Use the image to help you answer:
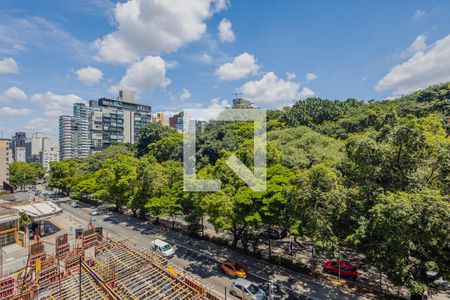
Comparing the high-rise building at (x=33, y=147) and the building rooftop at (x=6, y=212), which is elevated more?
the high-rise building at (x=33, y=147)

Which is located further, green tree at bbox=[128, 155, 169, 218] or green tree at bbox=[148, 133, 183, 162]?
green tree at bbox=[148, 133, 183, 162]

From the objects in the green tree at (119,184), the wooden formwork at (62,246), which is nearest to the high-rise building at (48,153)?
the green tree at (119,184)

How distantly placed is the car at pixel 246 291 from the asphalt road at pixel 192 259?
532 mm

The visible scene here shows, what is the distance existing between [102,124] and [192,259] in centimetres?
7582

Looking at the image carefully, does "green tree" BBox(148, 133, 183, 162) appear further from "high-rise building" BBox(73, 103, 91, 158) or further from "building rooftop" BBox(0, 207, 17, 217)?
"high-rise building" BBox(73, 103, 91, 158)

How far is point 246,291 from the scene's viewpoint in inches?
508

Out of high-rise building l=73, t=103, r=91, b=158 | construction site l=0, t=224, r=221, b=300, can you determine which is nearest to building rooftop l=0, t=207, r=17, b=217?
construction site l=0, t=224, r=221, b=300

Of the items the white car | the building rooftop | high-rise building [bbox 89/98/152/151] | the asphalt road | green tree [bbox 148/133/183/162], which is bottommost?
the asphalt road

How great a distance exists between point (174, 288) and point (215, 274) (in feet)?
21.1

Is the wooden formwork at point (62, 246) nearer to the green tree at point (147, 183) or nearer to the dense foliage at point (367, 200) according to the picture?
the dense foliage at point (367, 200)

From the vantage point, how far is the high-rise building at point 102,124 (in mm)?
79688

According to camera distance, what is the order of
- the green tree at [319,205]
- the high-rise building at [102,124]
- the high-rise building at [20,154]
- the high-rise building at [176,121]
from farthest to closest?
1. the high-rise building at [176,121]
2. the high-rise building at [20,154]
3. the high-rise building at [102,124]
4. the green tree at [319,205]

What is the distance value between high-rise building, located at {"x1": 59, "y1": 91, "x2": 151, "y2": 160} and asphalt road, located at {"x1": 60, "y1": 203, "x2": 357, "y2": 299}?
5402 cm

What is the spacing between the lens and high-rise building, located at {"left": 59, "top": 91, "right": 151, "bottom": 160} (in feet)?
261
